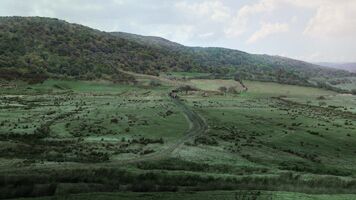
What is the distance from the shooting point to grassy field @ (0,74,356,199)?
102 feet

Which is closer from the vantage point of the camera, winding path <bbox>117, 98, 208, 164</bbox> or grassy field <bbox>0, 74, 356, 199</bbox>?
grassy field <bbox>0, 74, 356, 199</bbox>

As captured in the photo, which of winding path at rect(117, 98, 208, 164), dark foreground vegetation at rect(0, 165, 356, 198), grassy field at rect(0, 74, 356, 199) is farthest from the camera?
winding path at rect(117, 98, 208, 164)

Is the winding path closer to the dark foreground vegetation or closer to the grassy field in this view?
the grassy field

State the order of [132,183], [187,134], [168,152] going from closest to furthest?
1. [132,183]
2. [168,152]
3. [187,134]

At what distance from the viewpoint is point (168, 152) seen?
5712 cm

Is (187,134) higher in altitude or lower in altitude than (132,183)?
lower

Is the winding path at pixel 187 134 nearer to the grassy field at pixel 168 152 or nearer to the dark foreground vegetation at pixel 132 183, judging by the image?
the grassy field at pixel 168 152

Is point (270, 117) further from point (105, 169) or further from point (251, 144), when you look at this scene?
point (105, 169)

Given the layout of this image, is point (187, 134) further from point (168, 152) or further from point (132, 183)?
point (132, 183)

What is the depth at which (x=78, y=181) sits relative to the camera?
107 ft

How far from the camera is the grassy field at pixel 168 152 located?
30953 millimetres

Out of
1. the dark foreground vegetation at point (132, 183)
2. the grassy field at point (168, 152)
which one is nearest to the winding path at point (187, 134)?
the grassy field at point (168, 152)

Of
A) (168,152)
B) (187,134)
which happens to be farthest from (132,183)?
(187,134)

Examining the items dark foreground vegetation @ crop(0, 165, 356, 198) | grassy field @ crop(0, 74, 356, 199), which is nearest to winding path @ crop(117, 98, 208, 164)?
grassy field @ crop(0, 74, 356, 199)
